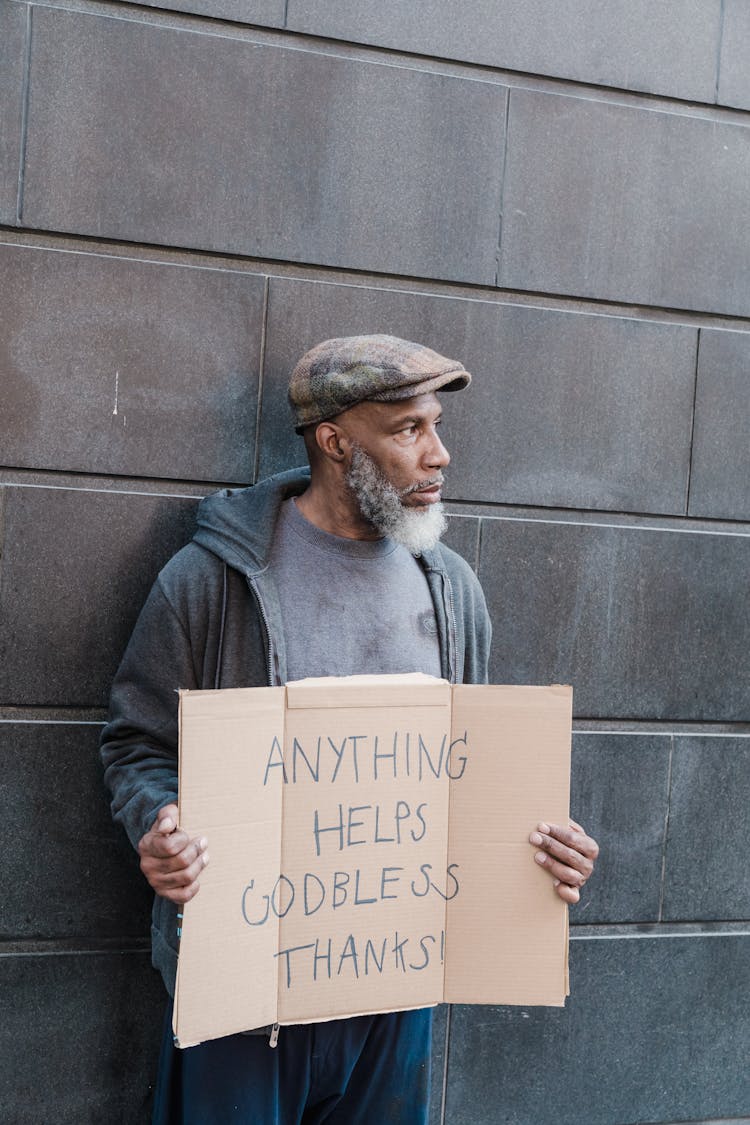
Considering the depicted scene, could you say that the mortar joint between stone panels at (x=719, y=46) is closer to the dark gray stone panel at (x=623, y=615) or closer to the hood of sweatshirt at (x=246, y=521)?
the dark gray stone panel at (x=623, y=615)

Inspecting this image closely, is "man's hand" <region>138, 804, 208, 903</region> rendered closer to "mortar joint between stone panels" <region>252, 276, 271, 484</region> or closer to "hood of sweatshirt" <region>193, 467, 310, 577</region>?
"hood of sweatshirt" <region>193, 467, 310, 577</region>

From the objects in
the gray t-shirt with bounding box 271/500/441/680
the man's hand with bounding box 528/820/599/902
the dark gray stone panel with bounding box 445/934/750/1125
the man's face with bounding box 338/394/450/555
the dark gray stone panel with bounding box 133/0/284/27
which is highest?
the dark gray stone panel with bounding box 133/0/284/27

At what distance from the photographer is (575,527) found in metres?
3.70

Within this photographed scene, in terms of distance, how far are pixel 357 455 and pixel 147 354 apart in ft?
2.88

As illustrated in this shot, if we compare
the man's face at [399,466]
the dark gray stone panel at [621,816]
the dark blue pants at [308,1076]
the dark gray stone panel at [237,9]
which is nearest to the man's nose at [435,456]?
the man's face at [399,466]

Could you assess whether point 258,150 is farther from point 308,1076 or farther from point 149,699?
point 308,1076

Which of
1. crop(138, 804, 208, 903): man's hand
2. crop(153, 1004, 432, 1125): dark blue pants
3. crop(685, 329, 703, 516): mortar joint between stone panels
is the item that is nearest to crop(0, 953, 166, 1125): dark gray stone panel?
crop(153, 1004, 432, 1125): dark blue pants

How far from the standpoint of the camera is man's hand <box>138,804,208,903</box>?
6.93 feet

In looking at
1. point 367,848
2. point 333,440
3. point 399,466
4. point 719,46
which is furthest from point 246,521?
point 719,46

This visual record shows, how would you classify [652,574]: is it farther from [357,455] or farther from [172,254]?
[172,254]

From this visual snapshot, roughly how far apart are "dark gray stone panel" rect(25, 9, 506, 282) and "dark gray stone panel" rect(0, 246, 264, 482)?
131mm

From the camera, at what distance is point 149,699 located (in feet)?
8.80

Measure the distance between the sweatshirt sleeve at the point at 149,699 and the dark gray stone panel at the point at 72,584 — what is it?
54 centimetres

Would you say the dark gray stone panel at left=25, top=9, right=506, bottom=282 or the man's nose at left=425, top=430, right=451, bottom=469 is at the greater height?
the dark gray stone panel at left=25, top=9, right=506, bottom=282
